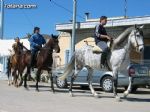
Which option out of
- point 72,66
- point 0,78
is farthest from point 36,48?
point 0,78

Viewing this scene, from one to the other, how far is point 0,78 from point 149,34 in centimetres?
1030

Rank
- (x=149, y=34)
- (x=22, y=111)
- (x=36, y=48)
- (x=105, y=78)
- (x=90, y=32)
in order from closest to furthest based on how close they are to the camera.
→ 1. (x=22, y=111)
2. (x=36, y=48)
3. (x=105, y=78)
4. (x=149, y=34)
5. (x=90, y=32)

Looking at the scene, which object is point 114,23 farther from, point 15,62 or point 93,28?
point 15,62

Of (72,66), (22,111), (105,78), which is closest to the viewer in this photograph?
(22,111)

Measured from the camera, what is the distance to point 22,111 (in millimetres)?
13078

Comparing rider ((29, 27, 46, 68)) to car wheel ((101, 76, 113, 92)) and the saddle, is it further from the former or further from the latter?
the saddle

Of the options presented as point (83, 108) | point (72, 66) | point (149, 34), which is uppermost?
point (149, 34)

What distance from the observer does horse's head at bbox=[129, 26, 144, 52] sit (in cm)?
1611

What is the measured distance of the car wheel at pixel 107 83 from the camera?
22906 millimetres

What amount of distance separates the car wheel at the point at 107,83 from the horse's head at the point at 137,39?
663cm

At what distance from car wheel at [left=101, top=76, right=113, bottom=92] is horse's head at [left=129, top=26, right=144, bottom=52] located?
21.7 feet

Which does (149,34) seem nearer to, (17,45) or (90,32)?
(90,32)

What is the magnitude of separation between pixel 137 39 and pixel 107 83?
7.22 meters

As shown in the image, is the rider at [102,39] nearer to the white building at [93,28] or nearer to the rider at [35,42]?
the rider at [35,42]
